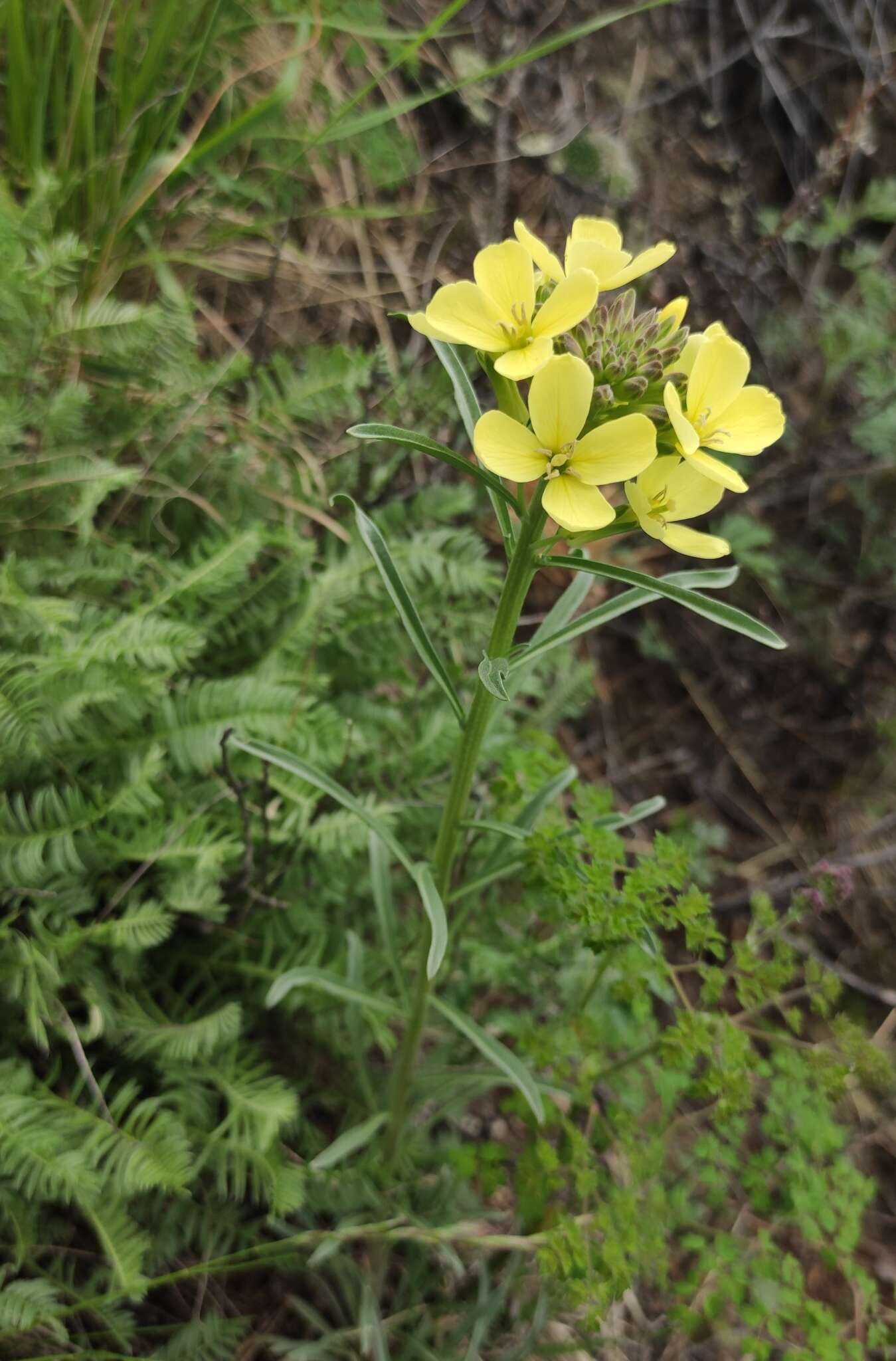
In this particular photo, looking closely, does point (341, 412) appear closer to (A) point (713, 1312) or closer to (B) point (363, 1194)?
(B) point (363, 1194)

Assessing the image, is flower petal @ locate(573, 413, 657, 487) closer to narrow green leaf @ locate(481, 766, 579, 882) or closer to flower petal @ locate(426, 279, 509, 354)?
flower petal @ locate(426, 279, 509, 354)

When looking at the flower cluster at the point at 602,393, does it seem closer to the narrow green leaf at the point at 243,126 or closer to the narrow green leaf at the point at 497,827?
the narrow green leaf at the point at 497,827

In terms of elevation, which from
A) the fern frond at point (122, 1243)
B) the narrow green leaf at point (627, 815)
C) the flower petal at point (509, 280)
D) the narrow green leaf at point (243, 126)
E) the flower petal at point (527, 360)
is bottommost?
the fern frond at point (122, 1243)

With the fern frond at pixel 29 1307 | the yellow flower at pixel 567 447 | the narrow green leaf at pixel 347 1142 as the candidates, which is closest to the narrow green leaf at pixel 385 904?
the narrow green leaf at pixel 347 1142

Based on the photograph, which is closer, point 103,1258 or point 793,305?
point 103,1258

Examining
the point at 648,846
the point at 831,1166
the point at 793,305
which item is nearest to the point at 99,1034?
the point at 831,1166

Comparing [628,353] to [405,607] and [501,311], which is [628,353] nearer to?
[501,311]
